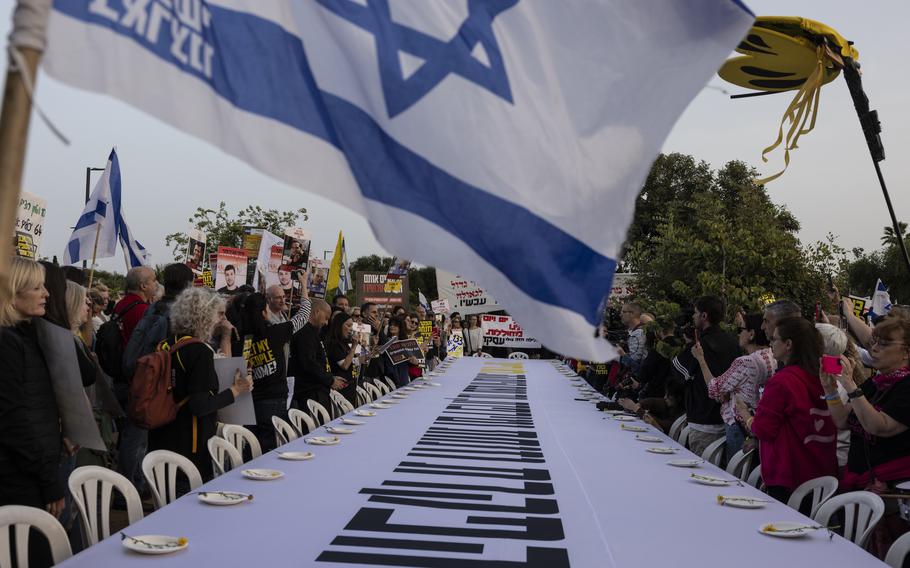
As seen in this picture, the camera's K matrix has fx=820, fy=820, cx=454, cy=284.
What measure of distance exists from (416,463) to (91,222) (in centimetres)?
567

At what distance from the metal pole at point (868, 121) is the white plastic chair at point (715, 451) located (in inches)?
106

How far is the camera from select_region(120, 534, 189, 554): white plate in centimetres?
281

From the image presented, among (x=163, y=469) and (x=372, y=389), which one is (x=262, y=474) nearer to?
(x=163, y=469)

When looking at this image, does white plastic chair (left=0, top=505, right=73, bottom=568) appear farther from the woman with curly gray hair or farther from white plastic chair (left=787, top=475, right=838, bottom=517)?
white plastic chair (left=787, top=475, right=838, bottom=517)

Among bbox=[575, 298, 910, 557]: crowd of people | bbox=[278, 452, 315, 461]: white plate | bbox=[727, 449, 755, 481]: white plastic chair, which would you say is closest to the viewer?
bbox=[575, 298, 910, 557]: crowd of people

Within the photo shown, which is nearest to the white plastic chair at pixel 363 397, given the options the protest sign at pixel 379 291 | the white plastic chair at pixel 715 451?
the white plastic chair at pixel 715 451

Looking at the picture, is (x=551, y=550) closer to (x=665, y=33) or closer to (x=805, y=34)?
(x=665, y=33)

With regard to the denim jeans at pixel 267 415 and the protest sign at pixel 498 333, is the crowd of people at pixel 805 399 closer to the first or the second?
the denim jeans at pixel 267 415

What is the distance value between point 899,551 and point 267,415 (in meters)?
5.40

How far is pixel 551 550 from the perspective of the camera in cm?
316

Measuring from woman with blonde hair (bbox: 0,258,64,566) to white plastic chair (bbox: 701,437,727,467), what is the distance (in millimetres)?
4705

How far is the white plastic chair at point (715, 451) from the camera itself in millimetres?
6523

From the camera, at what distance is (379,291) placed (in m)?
23.2

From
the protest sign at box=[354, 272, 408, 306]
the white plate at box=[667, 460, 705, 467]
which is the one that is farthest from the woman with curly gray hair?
the protest sign at box=[354, 272, 408, 306]
